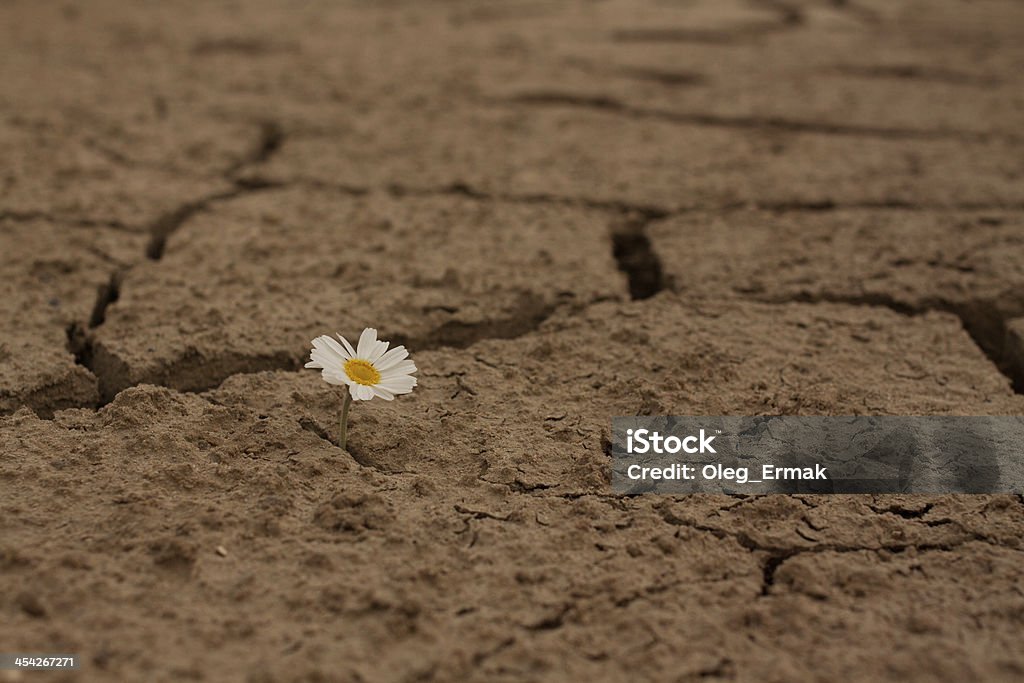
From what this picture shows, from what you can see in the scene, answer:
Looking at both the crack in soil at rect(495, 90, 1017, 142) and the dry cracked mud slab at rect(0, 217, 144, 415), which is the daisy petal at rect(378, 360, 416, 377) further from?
the crack in soil at rect(495, 90, 1017, 142)

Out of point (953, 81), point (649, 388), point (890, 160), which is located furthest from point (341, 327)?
point (953, 81)

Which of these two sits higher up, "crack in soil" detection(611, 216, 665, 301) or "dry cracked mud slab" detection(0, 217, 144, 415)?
"crack in soil" detection(611, 216, 665, 301)

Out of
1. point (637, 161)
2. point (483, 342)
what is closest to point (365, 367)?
point (483, 342)

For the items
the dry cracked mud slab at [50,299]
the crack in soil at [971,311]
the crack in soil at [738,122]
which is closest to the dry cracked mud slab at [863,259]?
the crack in soil at [971,311]

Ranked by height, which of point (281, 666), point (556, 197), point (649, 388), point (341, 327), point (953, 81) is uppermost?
point (953, 81)

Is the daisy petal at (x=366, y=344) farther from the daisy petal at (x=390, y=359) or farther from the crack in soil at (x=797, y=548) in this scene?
the crack in soil at (x=797, y=548)

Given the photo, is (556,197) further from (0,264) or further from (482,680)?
(482,680)

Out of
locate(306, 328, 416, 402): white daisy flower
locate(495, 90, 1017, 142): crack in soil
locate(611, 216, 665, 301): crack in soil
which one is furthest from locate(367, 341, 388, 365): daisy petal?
locate(495, 90, 1017, 142): crack in soil
